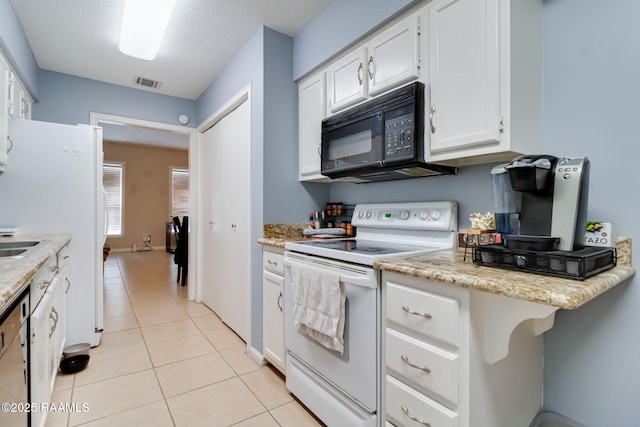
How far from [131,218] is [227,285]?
576 centimetres

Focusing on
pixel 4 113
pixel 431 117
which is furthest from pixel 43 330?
pixel 431 117

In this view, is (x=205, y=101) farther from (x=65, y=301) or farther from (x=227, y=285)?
(x=65, y=301)

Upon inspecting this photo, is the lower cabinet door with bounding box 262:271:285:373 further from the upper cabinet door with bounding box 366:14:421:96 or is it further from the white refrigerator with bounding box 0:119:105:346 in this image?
the white refrigerator with bounding box 0:119:105:346

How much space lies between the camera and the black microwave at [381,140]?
4.98 feet

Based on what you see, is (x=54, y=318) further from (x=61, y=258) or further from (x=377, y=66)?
(x=377, y=66)

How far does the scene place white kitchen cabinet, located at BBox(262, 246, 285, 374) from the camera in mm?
1963

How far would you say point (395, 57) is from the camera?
1.64 m

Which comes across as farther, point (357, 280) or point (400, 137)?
point (400, 137)

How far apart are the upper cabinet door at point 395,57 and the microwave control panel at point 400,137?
0.21 meters

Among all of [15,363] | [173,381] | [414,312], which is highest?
[414,312]

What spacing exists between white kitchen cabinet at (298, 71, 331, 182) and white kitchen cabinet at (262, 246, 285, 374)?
0.64 metres

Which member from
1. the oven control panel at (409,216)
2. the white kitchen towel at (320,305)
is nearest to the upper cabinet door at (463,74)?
the oven control panel at (409,216)

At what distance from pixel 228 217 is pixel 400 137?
1846 millimetres

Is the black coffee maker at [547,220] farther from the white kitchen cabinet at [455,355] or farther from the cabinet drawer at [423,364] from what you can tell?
the cabinet drawer at [423,364]
